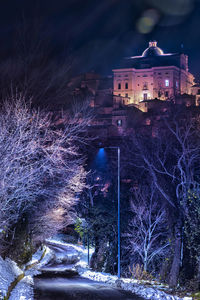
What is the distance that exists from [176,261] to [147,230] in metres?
11.9

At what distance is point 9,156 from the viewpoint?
41.0ft

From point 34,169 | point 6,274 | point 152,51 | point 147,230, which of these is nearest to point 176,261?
point 6,274

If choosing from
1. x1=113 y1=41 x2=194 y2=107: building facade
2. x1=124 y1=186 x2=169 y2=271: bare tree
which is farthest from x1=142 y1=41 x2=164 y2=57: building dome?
x1=124 y1=186 x2=169 y2=271: bare tree

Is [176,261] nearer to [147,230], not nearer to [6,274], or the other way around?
[6,274]

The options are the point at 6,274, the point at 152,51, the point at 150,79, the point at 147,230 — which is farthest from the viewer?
the point at 152,51

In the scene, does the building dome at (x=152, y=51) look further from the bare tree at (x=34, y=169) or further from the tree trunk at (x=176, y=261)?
the tree trunk at (x=176, y=261)

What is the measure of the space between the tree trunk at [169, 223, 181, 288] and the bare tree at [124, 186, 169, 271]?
9.01 m

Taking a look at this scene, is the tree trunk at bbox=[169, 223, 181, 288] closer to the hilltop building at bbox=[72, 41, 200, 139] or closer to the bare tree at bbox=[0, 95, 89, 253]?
the bare tree at bbox=[0, 95, 89, 253]

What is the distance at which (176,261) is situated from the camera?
1864 cm

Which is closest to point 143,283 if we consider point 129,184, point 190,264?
point 190,264

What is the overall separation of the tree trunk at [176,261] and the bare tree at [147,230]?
9010 millimetres

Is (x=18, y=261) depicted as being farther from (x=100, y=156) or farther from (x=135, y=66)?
(x=135, y=66)

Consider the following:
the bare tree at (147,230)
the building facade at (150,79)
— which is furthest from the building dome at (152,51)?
the bare tree at (147,230)

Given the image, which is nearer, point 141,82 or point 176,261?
point 176,261
